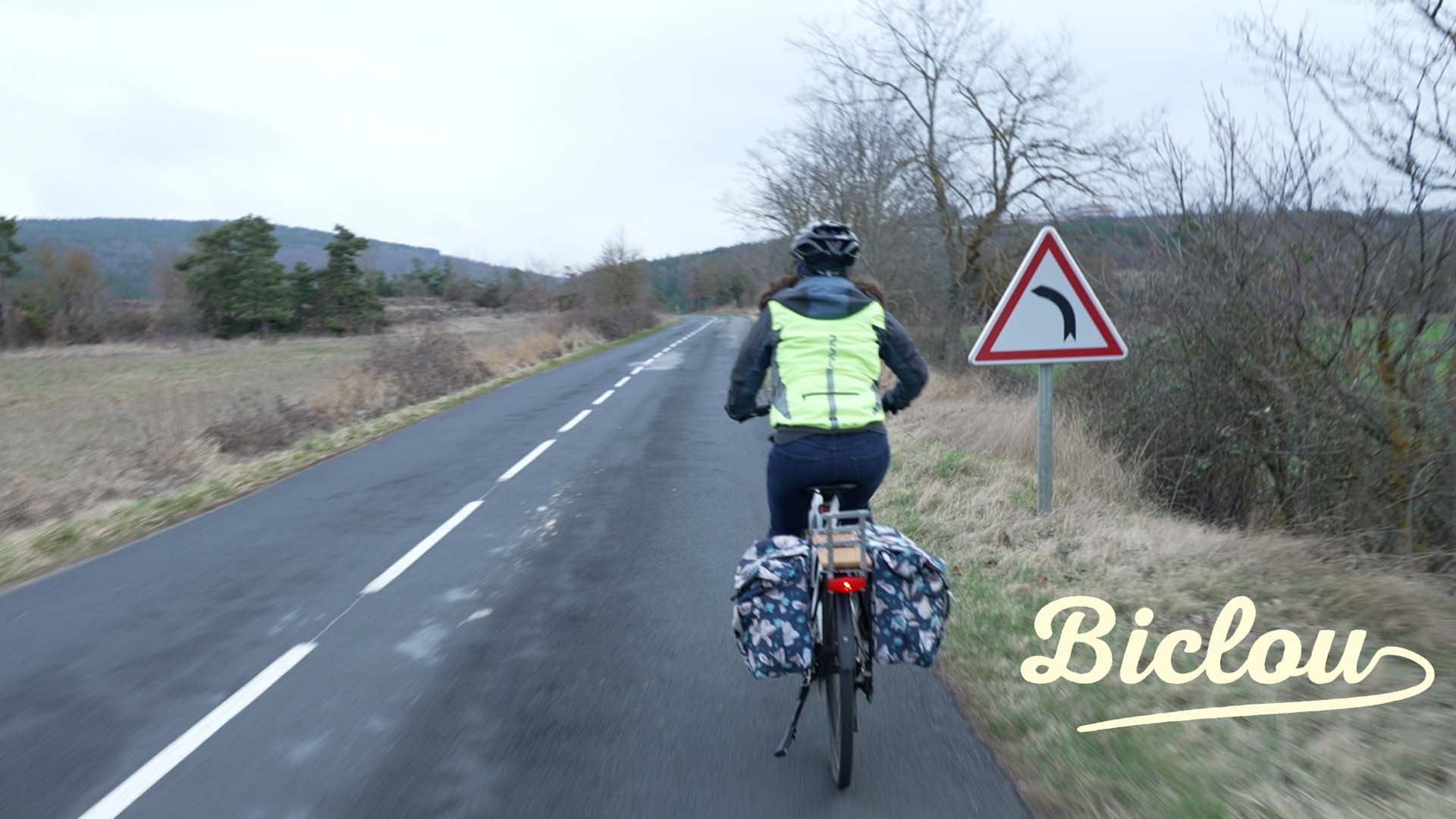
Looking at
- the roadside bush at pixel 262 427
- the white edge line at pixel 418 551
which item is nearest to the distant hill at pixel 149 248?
the roadside bush at pixel 262 427

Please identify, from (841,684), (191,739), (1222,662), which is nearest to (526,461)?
(191,739)

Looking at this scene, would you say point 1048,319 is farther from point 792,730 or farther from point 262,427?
point 262,427

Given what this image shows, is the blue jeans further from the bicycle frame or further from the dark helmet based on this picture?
the dark helmet

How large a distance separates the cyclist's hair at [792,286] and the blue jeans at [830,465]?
1.93 ft

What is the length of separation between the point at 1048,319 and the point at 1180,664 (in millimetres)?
2664

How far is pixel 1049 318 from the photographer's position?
654cm

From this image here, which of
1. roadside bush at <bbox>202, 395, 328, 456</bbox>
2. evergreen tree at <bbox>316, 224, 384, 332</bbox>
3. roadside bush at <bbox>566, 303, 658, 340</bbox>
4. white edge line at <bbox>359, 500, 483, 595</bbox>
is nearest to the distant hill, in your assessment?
evergreen tree at <bbox>316, 224, 384, 332</bbox>

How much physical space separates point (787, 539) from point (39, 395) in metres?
30.7

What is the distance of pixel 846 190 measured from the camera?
2305cm

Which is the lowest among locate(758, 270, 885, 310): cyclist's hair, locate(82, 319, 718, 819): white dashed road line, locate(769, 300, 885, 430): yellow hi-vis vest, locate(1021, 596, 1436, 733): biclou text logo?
locate(82, 319, 718, 819): white dashed road line

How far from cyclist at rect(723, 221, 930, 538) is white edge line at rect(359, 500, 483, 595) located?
151 inches

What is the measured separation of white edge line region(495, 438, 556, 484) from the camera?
10836 millimetres

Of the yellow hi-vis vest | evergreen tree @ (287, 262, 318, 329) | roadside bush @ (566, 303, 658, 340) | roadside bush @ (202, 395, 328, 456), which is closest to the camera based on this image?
the yellow hi-vis vest

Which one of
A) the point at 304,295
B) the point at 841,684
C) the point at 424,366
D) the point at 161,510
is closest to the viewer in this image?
the point at 841,684
